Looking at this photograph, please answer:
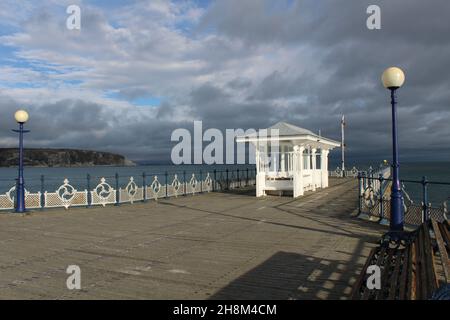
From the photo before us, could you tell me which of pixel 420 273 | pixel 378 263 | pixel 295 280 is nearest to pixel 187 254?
pixel 295 280

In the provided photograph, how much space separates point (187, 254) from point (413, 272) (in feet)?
12.8

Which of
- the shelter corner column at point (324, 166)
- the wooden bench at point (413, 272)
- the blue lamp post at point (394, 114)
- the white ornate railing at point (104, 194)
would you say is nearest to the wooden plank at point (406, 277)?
the wooden bench at point (413, 272)

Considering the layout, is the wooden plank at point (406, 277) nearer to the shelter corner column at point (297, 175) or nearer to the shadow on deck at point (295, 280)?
the shadow on deck at point (295, 280)

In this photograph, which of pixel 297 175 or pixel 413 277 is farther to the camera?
pixel 297 175

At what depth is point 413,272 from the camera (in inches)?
186

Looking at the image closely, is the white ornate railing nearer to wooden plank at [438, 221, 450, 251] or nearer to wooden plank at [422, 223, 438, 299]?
wooden plank at [438, 221, 450, 251]

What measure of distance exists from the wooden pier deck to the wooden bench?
57 cm

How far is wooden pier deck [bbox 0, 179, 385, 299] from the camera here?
5.27 metres

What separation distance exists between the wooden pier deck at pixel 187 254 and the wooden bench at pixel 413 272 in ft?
1.86

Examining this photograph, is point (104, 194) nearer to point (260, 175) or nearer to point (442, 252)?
point (260, 175)

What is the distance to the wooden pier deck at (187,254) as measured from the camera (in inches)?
208

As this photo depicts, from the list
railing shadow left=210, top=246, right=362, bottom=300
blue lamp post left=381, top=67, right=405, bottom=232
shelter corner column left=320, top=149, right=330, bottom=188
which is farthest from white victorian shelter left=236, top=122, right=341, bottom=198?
railing shadow left=210, top=246, right=362, bottom=300

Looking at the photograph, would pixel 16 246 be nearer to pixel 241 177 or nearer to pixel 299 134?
pixel 299 134
